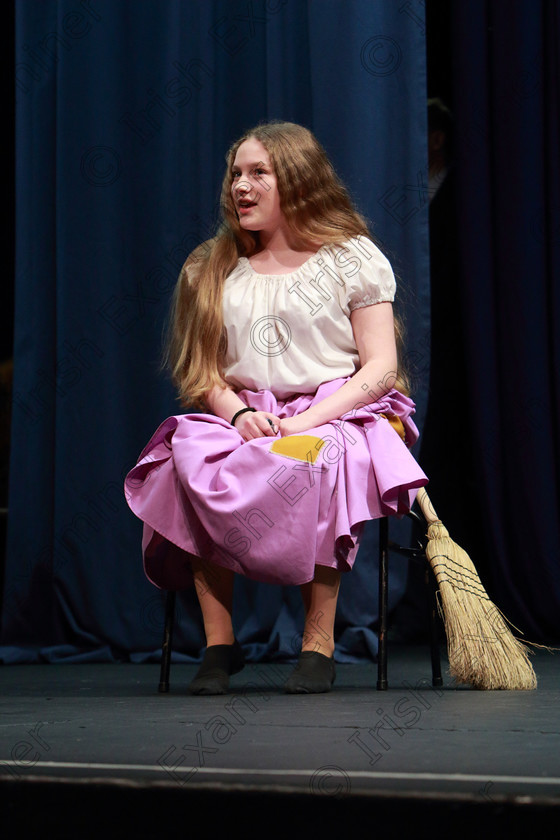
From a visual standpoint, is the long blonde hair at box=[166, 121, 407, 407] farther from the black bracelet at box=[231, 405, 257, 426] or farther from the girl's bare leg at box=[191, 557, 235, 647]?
the girl's bare leg at box=[191, 557, 235, 647]

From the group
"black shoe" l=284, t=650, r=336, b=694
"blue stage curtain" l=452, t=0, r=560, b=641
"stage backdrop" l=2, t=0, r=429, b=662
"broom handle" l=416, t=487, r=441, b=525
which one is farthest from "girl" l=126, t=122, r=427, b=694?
"blue stage curtain" l=452, t=0, r=560, b=641

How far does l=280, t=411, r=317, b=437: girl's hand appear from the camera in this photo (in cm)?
185

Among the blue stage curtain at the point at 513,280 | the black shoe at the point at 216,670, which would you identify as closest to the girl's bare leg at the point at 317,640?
the black shoe at the point at 216,670

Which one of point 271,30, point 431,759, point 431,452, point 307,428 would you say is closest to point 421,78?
point 271,30

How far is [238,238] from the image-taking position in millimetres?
2141

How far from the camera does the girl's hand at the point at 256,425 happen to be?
1830mm


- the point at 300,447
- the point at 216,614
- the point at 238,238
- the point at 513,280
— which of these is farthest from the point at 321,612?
the point at 513,280

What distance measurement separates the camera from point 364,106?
2.78m

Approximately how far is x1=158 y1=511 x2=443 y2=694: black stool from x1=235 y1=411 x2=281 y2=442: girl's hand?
0.25 metres

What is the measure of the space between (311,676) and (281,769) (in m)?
0.77

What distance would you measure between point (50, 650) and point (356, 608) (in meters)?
0.81

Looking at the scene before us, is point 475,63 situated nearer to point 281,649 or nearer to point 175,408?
point 175,408

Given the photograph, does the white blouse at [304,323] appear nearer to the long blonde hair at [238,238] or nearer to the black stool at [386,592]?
the long blonde hair at [238,238]

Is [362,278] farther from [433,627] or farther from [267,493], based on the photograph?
[433,627]
